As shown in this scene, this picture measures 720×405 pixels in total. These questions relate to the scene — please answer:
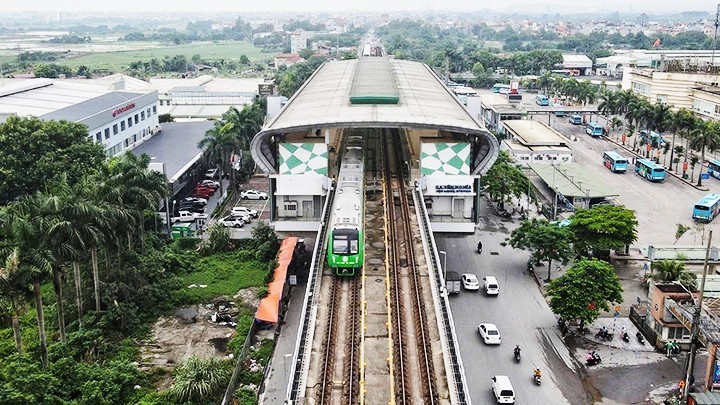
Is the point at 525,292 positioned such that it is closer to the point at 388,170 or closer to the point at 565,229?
the point at 565,229

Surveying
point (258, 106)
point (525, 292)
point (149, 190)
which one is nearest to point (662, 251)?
point (525, 292)

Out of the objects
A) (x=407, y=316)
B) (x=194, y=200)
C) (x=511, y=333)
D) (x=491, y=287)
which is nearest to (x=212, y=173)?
(x=194, y=200)

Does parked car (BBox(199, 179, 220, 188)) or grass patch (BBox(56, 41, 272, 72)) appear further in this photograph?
grass patch (BBox(56, 41, 272, 72))

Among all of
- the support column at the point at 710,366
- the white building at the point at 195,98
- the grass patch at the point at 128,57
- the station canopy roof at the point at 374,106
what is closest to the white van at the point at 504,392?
the support column at the point at 710,366

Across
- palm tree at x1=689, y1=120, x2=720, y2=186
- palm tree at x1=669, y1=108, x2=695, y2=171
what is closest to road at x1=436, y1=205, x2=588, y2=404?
palm tree at x1=689, y1=120, x2=720, y2=186

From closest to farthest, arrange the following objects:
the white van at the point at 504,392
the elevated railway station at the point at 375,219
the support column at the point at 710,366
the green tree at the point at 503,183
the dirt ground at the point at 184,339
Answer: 1. the elevated railway station at the point at 375,219
2. the support column at the point at 710,366
3. the white van at the point at 504,392
4. the dirt ground at the point at 184,339
5. the green tree at the point at 503,183

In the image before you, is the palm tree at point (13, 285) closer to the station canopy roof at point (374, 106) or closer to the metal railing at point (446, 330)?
the metal railing at point (446, 330)

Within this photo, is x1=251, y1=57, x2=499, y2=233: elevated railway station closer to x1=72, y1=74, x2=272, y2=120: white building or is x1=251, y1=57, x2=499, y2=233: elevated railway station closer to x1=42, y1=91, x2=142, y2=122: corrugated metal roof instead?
x1=42, y1=91, x2=142, y2=122: corrugated metal roof

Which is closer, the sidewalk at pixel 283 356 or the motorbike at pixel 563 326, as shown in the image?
the sidewalk at pixel 283 356
